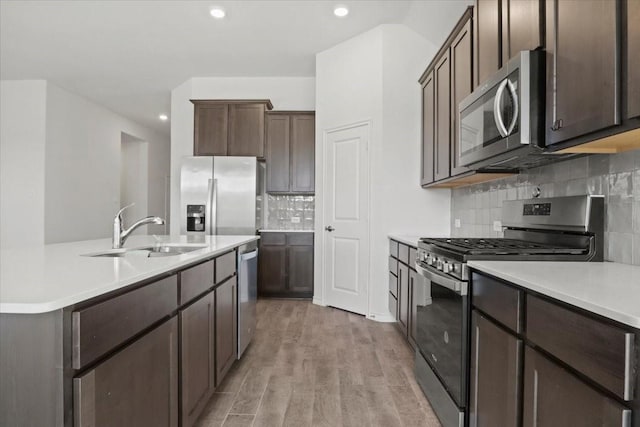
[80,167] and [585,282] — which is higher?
[80,167]

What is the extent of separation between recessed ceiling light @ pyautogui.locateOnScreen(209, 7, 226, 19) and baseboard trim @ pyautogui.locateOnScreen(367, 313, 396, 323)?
3.51 meters

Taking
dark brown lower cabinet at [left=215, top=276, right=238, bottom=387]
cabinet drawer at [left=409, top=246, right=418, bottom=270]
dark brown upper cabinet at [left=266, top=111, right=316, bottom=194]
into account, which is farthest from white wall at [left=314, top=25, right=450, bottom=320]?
dark brown lower cabinet at [left=215, top=276, right=238, bottom=387]

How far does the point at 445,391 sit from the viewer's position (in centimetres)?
188

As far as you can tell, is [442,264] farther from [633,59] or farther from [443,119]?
[443,119]

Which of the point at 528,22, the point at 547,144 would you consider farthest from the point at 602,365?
the point at 528,22

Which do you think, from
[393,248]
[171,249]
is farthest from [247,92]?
[171,249]

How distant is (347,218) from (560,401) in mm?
3300

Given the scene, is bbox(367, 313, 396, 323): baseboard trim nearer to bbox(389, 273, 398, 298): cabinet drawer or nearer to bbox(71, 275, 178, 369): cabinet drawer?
bbox(389, 273, 398, 298): cabinet drawer

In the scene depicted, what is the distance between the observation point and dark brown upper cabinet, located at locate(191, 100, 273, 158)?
16.9ft

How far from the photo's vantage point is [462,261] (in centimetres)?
169

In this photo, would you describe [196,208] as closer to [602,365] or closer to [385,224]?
[385,224]

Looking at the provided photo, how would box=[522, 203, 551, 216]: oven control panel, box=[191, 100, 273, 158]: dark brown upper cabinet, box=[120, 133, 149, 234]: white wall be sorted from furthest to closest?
box=[120, 133, 149, 234]: white wall, box=[191, 100, 273, 158]: dark brown upper cabinet, box=[522, 203, 551, 216]: oven control panel

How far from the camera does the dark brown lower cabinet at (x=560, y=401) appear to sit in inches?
33.2

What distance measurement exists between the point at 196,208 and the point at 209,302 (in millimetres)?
3129
